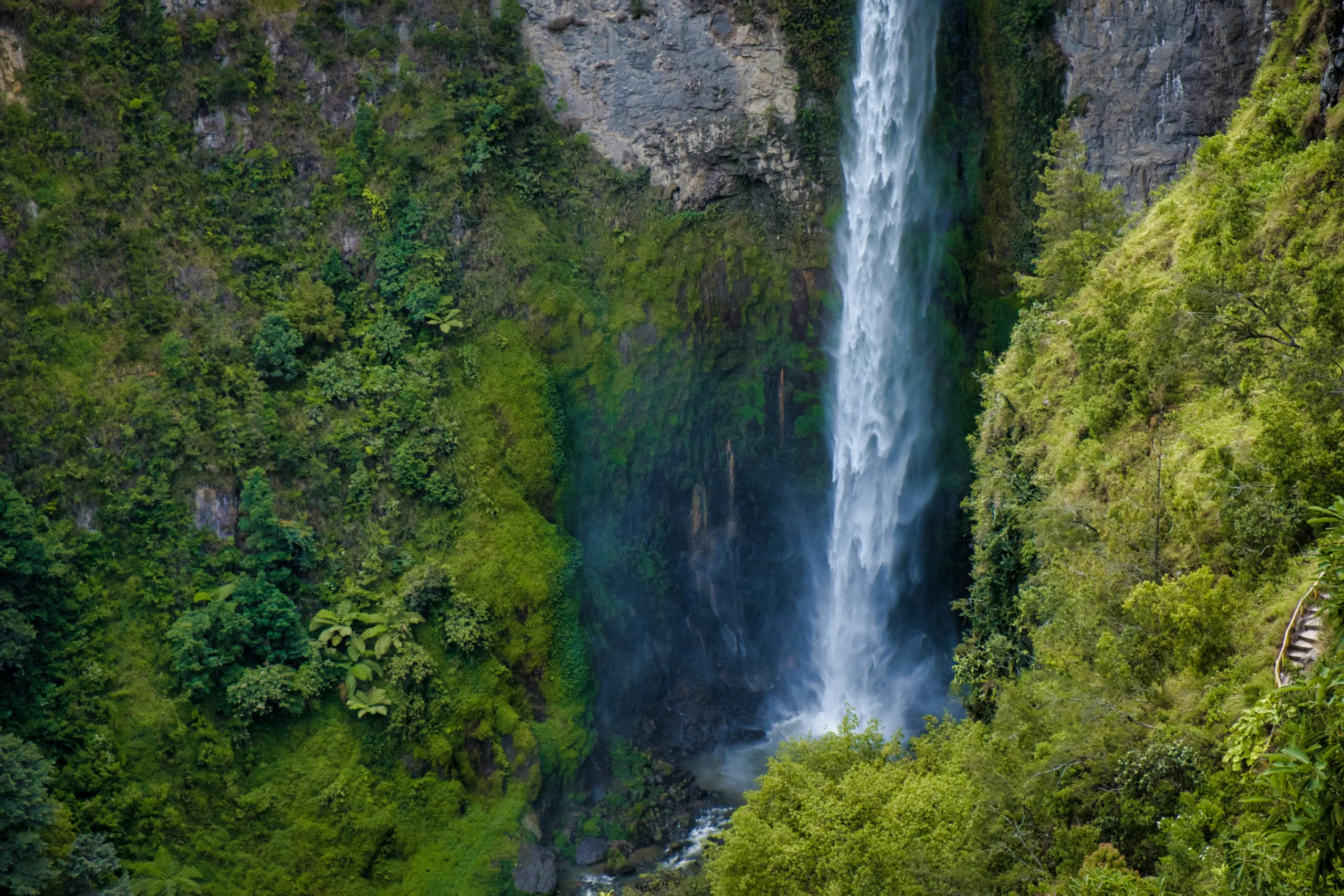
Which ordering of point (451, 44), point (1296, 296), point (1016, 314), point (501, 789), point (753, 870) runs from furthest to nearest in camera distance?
point (1016, 314), point (451, 44), point (501, 789), point (753, 870), point (1296, 296)

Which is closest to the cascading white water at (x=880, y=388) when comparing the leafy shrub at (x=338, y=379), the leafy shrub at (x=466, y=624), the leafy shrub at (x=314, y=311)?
the leafy shrub at (x=466, y=624)

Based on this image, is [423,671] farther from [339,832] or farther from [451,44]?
[451,44]

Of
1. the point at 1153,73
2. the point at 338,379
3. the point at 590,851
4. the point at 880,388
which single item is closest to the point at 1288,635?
the point at 590,851

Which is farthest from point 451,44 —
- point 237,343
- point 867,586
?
point 867,586

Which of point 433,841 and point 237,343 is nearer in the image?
point 433,841

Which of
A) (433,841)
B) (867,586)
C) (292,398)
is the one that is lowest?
(433,841)

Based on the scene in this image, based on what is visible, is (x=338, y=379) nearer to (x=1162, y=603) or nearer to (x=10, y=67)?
(x=10, y=67)

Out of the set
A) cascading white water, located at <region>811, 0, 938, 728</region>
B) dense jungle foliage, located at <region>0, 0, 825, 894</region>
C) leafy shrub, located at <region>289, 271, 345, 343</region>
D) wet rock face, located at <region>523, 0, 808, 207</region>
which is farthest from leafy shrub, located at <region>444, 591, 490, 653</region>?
wet rock face, located at <region>523, 0, 808, 207</region>

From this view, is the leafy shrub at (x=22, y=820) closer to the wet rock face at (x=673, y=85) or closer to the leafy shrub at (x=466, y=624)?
the leafy shrub at (x=466, y=624)
